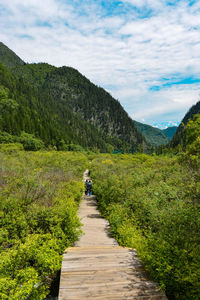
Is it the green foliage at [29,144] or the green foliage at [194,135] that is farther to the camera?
the green foliage at [29,144]

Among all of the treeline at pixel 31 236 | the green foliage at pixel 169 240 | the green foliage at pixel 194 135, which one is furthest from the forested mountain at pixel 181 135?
the treeline at pixel 31 236

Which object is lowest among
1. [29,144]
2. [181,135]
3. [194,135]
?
[194,135]

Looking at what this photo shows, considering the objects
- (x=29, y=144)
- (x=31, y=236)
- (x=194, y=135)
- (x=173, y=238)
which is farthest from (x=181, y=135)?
(x=31, y=236)

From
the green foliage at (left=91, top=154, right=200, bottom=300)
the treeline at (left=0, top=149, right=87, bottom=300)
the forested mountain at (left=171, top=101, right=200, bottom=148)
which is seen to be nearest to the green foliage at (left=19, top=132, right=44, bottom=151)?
the forested mountain at (left=171, top=101, right=200, bottom=148)

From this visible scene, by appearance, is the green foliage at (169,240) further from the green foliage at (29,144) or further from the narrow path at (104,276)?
the green foliage at (29,144)

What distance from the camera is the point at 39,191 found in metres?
7.60

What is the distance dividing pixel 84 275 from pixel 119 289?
803mm

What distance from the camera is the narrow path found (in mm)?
3363

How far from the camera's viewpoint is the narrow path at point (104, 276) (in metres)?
3.36

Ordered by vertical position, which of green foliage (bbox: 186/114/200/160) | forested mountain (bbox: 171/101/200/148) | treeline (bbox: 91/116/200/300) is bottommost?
treeline (bbox: 91/116/200/300)

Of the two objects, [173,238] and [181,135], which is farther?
[181,135]

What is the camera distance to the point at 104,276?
3.80 m

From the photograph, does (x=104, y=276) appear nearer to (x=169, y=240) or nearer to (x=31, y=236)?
(x=169, y=240)

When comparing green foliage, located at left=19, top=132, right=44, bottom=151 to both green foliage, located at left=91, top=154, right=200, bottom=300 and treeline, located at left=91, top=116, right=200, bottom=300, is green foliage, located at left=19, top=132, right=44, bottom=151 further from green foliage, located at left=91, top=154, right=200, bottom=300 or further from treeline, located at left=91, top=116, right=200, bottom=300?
treeline, located at left=91, top=116, right=200, bottom=300
